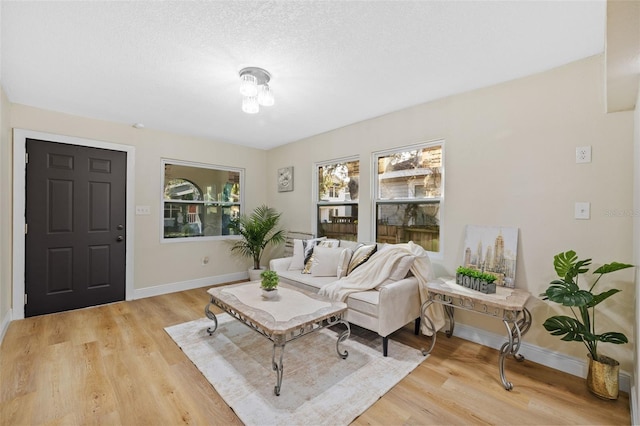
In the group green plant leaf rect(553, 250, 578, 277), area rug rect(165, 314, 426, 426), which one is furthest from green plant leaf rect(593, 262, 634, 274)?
area rug rect(165, 314, 426, 426)

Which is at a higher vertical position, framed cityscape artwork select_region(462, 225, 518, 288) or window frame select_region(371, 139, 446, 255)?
window frame select_region(371, 139, 446, 255)

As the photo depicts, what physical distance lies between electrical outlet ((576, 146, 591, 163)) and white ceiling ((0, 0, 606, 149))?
692 mm

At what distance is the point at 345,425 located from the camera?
5.21 feet

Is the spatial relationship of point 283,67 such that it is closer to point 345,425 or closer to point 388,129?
point 388,129

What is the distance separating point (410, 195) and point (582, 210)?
A: 148 centimetres

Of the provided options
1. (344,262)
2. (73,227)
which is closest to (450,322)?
(344,262)

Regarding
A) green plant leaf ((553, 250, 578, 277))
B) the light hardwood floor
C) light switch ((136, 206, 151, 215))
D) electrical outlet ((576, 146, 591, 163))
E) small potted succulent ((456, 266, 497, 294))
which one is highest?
electrical outlet ((576, 146, 591, 163))

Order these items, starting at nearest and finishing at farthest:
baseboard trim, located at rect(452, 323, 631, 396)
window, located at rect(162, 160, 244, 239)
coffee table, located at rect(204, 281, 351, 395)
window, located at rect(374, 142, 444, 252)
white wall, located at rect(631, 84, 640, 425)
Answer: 1. white wall, located at rect(631, 84, 640, 425)
2. coffee table, located at rect(204, 281, 351, 395)
3. baseboard trim, located at rect(452, 323, 631, 396)
4. window, located at rect(374, 142, 444, 252)
5. window, located at rect(162, 160, 244, 239)

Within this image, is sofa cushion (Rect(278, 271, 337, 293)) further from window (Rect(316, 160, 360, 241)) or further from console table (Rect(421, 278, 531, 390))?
console table (Rect(421, 278, 531, 390))

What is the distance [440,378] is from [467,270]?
0.88 meters

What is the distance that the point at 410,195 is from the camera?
3.23 metres

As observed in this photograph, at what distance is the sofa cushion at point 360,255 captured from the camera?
9.80 feet

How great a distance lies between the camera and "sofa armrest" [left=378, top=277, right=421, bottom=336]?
2.32 metres

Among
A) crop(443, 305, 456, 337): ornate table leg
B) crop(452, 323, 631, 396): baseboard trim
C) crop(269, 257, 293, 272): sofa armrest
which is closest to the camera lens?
crop(452, 323, 631, 396): baseboard trim
